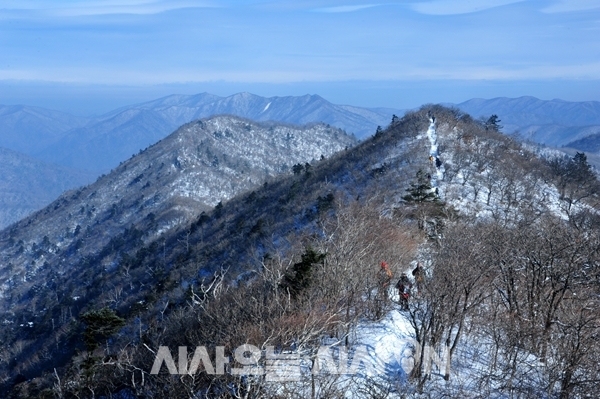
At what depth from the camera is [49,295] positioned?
7406cm

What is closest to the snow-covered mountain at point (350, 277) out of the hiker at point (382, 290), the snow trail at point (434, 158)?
the hiker at point (382, 290)

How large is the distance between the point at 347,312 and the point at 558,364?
536 cm

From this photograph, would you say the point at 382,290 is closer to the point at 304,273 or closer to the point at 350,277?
the point at 350,277

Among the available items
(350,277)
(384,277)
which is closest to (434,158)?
(384,277)

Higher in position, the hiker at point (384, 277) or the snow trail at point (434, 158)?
the snow trail at point (434, 158)

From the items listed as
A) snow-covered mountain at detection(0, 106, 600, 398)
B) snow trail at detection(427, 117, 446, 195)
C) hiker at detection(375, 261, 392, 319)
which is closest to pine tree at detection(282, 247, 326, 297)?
snow-covered mountain at detection(0, 106, 600, 398)

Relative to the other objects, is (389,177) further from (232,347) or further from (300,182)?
(232,347)

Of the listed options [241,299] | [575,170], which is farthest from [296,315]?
[575,170]

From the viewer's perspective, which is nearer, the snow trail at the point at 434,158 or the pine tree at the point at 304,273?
the pine tree at the point at 304,273

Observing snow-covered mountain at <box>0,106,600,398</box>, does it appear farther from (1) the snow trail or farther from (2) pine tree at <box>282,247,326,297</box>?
(1) the snow trail

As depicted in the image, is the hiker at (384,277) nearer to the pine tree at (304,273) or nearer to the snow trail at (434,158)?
the pine tree at (304,273)

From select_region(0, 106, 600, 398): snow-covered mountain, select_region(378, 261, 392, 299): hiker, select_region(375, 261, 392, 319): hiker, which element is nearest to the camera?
select_region(0, 106, 600, 398): snow-covered mountain

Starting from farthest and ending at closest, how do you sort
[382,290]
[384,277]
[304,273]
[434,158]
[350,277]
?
[434,158] < [384,277] < [382,290] < [304,273] < [350,277]

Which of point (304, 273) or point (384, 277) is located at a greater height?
point (304, 273)
